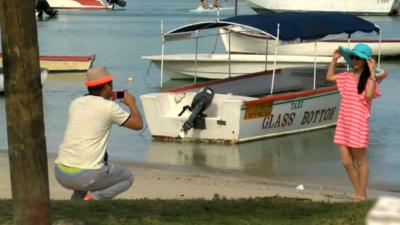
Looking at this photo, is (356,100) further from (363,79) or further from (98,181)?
(98,181)

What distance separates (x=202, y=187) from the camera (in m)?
11.4

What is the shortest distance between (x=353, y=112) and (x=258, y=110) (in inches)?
280

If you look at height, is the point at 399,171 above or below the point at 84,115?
below

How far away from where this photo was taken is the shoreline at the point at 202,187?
1050 centimetres

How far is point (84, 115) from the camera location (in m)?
7.05

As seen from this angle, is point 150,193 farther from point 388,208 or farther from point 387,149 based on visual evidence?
point 388,208

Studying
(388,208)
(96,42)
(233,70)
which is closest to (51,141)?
(233,70)

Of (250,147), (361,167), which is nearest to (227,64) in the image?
(250,147)

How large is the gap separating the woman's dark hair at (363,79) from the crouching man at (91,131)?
2391 mm

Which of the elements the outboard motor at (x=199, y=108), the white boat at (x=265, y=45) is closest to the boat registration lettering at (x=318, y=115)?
the outboard motor at (x=199, y=108)

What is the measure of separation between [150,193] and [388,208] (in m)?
8.00

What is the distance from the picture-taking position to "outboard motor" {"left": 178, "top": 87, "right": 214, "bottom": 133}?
15297 millimetres

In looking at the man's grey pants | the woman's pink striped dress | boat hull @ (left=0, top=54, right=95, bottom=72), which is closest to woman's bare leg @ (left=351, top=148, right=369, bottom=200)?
the woman's pink striped dress

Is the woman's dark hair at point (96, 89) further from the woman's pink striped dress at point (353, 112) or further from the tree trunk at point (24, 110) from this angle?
the woman's pink striped dress at point (353, 112)
